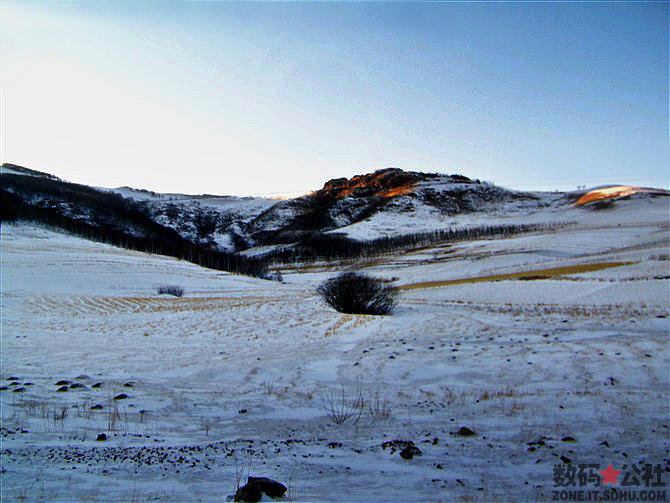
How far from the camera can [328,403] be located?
368 inches

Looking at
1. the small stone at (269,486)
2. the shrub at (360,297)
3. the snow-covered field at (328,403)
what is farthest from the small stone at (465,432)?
the shrub at (360,297)

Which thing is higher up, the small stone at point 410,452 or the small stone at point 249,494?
the small stone at point 249,494

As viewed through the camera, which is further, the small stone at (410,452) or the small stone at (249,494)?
the small stone at (410,452)

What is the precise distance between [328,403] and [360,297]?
57.3 ft

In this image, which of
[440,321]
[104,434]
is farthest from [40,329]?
[440,321]

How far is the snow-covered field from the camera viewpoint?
17.0 feet

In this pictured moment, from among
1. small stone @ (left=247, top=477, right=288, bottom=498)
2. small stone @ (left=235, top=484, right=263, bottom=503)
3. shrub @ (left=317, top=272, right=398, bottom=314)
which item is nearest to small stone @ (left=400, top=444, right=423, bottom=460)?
small stone @ (left=247, top=477, right=288, bottom=498)

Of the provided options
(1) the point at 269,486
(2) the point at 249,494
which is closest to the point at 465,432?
(1) the point at 269,486

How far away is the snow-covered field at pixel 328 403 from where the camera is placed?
17.0 ft

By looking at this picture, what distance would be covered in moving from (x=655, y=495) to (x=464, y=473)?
7.61ft

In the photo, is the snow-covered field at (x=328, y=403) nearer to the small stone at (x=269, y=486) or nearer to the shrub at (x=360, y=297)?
the small stone at (x=269, y=486)

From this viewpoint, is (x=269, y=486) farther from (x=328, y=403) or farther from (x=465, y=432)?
(x=328, y=403)

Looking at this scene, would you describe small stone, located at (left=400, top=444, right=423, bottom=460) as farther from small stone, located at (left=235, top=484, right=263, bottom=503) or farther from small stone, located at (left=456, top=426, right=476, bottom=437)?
small stone, located at (left=235, top=484, right=263, bottom=503)

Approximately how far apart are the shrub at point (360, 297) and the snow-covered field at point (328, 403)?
3321 mm
